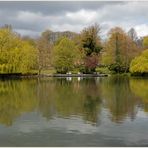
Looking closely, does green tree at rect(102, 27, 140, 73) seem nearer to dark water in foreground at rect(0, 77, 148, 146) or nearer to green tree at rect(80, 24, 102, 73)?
green tree at rect(80, 24, 102, 73)

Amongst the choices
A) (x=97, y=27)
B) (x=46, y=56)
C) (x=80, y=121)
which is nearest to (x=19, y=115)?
(x=80, y=121)

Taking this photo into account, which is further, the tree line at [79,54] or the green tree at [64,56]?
the green tree at [64,56]

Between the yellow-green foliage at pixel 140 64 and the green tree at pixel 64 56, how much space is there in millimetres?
9236

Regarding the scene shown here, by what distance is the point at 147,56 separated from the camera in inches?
2020

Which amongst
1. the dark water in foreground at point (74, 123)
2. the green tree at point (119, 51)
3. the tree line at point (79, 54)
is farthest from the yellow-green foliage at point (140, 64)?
the dark water in foreground at point (74, 123)

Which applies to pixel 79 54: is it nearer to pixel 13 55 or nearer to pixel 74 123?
pixel 13 55

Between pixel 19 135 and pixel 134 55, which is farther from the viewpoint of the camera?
pixel 134 55

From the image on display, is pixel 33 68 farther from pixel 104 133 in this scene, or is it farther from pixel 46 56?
pixel 104 133

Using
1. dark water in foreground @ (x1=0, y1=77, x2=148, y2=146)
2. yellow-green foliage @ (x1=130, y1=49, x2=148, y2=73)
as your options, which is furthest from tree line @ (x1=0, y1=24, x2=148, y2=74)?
dark water in foreground @ (x1=0, y1=77, x2=148, y2=146)

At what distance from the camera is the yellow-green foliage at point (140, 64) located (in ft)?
162

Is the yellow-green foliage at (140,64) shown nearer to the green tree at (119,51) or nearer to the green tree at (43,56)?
the green tree at (119,51)

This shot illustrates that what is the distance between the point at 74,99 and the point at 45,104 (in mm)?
2410

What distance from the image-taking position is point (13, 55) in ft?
155

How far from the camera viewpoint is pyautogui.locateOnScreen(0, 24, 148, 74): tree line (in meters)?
47.8
